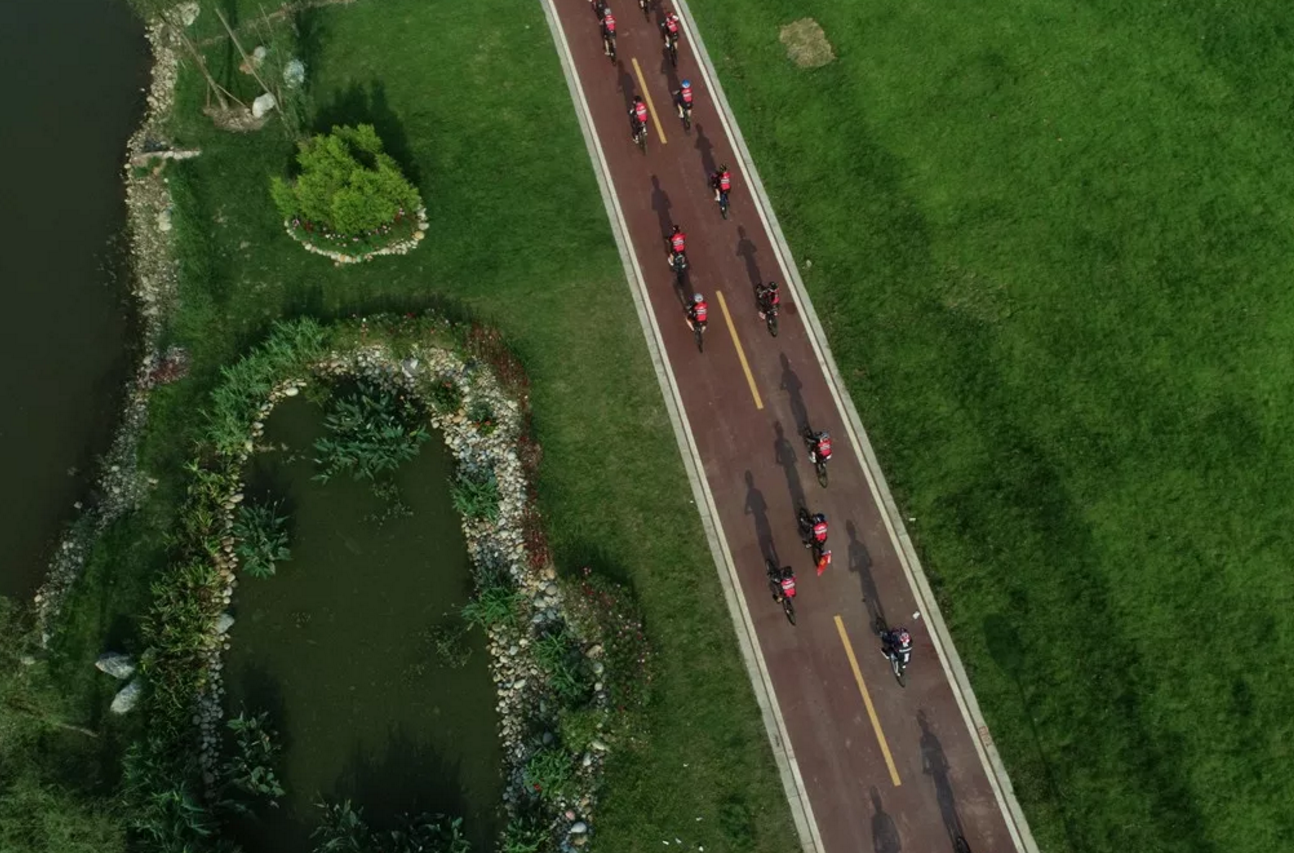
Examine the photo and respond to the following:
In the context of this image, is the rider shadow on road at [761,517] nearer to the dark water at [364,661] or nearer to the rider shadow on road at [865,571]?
the rider shadow on road at [865,571]

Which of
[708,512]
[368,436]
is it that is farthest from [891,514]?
[368,436]

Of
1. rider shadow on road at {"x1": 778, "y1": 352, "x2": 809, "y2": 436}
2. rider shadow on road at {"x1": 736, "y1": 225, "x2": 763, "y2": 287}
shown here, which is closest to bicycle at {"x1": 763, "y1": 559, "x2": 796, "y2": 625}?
rider shadow on road at {"x1": 778, "y1": 352, "x2": 809, "y2": 436}

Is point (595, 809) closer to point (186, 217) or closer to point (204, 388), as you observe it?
point (204, 388)

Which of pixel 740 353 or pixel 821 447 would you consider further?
pixel 740 353

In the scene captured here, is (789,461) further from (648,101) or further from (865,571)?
(648,101)

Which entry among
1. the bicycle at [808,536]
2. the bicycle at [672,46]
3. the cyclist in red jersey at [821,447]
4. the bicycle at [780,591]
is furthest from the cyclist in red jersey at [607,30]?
the bicycle at [780,591]

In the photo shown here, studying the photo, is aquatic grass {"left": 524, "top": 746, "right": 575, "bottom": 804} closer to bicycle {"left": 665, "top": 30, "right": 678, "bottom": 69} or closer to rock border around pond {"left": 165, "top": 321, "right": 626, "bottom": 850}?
rock border around pond {"left": 165, "top": 321, "right": 626, "bottom": 850}

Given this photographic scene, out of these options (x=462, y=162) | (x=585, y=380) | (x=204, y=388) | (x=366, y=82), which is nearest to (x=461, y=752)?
(x=585, y=380)
